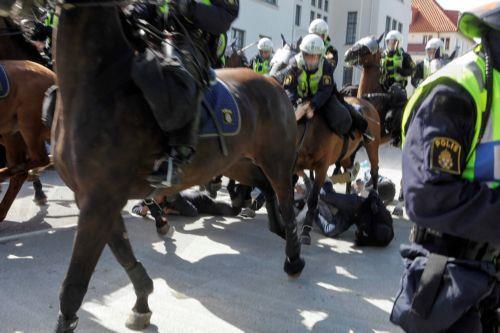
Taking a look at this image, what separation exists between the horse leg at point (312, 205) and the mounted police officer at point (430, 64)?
5.17 m

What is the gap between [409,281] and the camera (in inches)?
75.7

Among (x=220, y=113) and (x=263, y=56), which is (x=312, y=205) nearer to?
(x=220, y=113)

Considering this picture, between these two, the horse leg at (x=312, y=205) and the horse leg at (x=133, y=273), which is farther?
the horse leg at (x=312, y=205)

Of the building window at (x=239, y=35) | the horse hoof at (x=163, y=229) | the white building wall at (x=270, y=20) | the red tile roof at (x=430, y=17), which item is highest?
the red tile roof at (x=430, y=17)

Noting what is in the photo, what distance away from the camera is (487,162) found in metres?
1.74

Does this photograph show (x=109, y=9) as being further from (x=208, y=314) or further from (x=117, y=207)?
(x=208, y=314)

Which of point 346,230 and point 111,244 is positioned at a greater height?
point 111,244

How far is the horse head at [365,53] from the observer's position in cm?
855

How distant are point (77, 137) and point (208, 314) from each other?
73.3 inches

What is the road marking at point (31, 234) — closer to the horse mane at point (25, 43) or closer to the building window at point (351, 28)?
the horse mane at point (25, 43)

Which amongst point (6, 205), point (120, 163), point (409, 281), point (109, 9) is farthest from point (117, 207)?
point (6, 205)

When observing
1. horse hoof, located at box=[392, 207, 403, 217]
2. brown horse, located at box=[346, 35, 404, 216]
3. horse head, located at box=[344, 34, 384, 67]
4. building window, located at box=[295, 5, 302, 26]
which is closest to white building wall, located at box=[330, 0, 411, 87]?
building window, located at box=[295, 5, 302, 26]

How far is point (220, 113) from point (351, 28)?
39070 millimetres

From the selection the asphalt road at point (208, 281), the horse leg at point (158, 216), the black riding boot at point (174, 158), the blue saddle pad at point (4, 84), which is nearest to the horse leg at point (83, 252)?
the black riding boot at point (174, 158)
